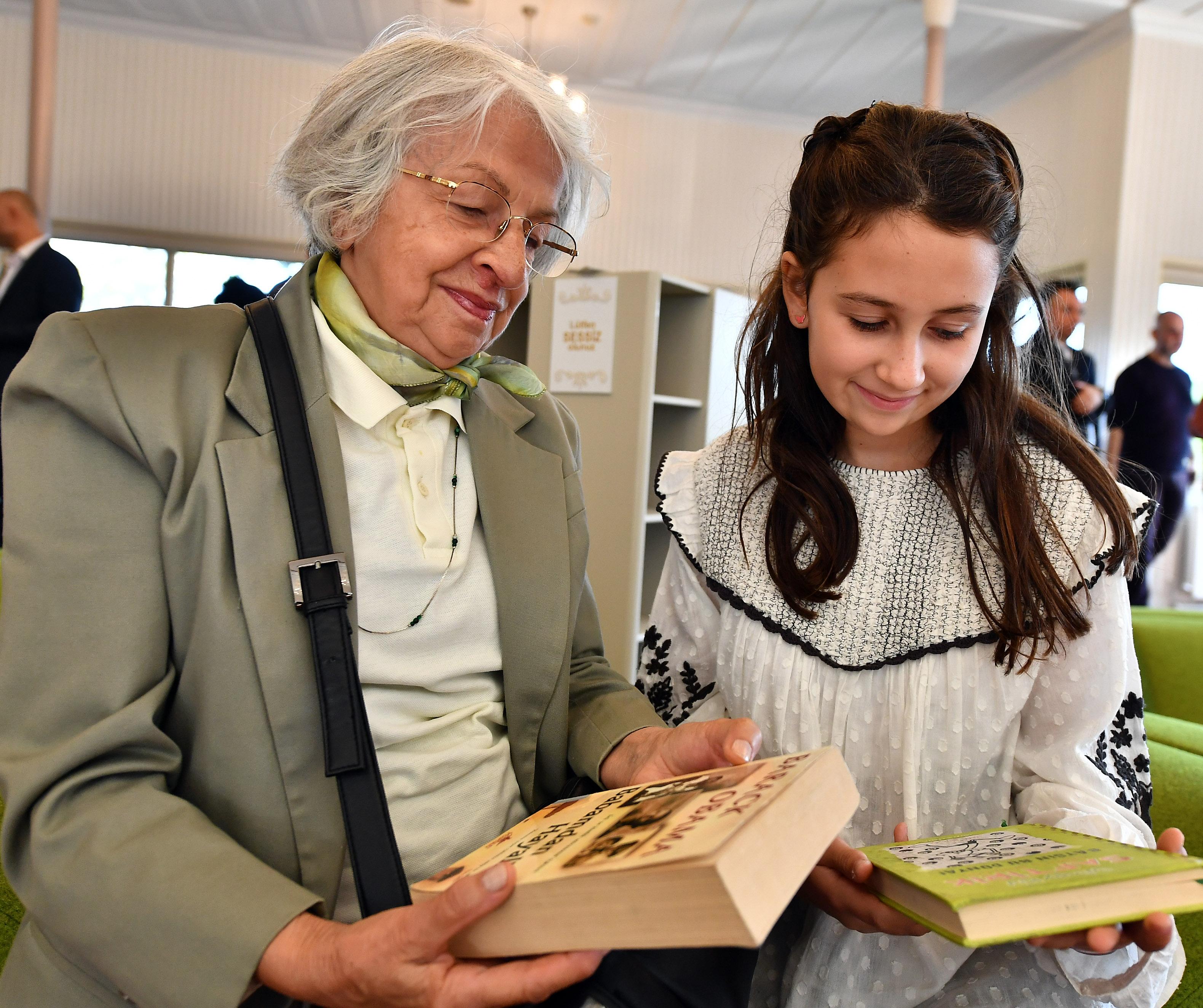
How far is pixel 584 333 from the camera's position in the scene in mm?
3654

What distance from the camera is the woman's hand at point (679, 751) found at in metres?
0.98

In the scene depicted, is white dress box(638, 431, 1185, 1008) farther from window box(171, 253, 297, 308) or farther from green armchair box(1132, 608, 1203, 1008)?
window box(171, 253, 297, 308)

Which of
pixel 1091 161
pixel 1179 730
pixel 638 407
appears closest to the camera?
pixel 1179 730

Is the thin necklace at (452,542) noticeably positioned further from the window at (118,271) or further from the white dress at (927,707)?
the window at (118,271)

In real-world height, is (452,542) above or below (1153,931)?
above

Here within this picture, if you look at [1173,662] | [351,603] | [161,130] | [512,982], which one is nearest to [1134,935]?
[512,982]

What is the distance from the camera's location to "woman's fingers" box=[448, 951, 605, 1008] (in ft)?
2.42

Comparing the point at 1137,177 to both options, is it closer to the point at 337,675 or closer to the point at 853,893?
the point at 853,893

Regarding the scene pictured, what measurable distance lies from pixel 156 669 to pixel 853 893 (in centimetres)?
72

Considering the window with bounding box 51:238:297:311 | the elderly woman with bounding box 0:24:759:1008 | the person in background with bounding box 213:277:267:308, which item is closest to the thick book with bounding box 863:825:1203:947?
the elderly woman with bounding box 0:24:759:1008

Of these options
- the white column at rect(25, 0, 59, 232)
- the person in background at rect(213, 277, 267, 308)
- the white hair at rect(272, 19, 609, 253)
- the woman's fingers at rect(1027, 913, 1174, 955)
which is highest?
the white column at rect(25, 0, 59, 232)

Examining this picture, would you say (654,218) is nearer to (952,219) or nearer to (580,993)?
(952,219)

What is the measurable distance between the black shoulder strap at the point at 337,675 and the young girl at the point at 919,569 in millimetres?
442

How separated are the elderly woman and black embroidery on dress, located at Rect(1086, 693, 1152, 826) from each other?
472 millimetres
